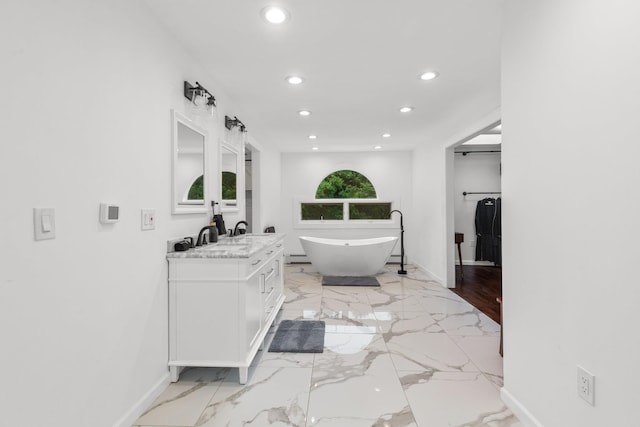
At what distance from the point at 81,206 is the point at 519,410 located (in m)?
2.40

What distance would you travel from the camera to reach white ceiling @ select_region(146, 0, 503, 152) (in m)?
1.85

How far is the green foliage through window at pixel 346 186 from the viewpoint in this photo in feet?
21.0

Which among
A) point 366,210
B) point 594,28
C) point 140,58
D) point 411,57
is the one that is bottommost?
point 366,210

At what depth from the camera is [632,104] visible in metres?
1.04

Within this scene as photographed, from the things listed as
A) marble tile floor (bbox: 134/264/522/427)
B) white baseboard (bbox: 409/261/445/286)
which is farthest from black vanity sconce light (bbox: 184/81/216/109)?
white baseboard (bbox: 409/261/445/286)

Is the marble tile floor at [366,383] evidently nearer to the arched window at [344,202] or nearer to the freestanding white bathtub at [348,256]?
the freestanding white bathtub at [348,256]

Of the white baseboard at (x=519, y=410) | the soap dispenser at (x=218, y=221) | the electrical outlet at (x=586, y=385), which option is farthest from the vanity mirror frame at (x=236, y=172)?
the electrical outlet at (x=586, y=385)

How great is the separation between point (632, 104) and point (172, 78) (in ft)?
7.82

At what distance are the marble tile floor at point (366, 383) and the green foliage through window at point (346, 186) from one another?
344 cm

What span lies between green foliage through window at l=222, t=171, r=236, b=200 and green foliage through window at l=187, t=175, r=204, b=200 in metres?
0.48

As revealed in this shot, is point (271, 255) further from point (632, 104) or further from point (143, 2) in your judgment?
point (632, 104)

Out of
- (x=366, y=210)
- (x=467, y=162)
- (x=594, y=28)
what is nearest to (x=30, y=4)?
(x=594, y=28)

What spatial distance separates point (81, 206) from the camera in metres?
1.34

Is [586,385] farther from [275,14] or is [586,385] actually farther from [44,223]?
[275,14]
